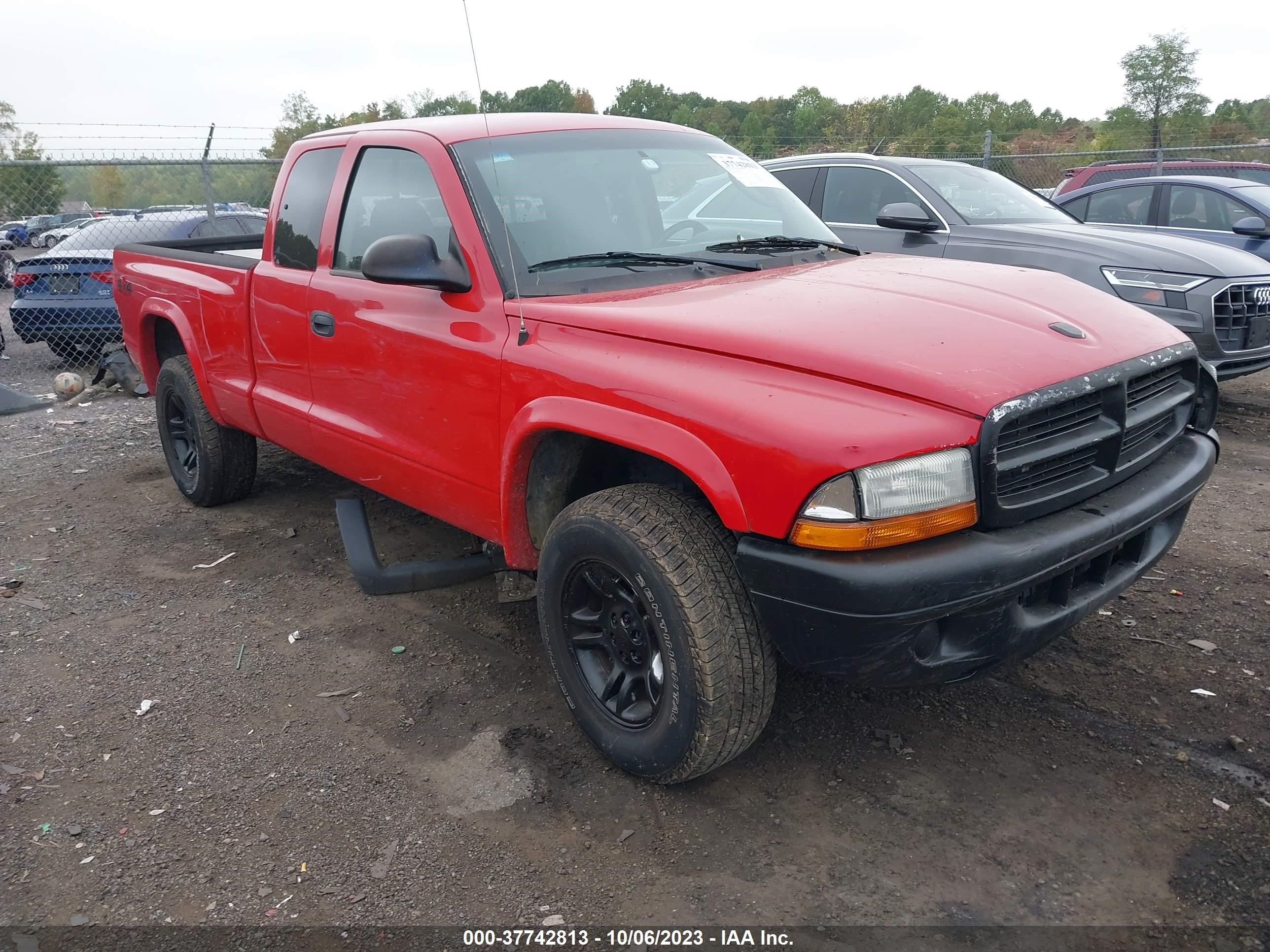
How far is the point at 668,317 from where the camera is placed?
265 cm

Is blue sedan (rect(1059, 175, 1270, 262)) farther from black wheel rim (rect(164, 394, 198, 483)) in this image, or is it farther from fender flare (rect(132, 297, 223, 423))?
black wheel rim (rect(164, 394, 198, 483))

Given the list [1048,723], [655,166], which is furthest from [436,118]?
[1048,723]

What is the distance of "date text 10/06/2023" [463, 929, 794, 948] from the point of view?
225 cm

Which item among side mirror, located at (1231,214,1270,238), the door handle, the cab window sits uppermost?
the cab window

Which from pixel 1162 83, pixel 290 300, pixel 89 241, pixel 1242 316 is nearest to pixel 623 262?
pixel 290 300

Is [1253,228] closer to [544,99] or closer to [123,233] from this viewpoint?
[544,99]

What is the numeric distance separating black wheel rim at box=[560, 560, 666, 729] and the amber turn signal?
0.57m

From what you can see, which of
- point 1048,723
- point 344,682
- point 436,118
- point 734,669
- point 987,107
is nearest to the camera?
point 734,669

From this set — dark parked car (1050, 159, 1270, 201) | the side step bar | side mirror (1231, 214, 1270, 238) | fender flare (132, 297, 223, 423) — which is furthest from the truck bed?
dark parked car (1050, 159, 1270, 201)

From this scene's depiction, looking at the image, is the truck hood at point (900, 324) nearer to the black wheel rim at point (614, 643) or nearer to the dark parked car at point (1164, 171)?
the black wheel rim at point (614, 643)

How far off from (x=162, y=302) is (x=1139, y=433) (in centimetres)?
456

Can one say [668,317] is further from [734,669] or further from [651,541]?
[734,669]

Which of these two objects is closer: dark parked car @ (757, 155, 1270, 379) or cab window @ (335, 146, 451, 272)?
cab window @ (335, 146, 451, 272)

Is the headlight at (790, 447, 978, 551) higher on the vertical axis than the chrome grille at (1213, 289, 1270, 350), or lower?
higher
